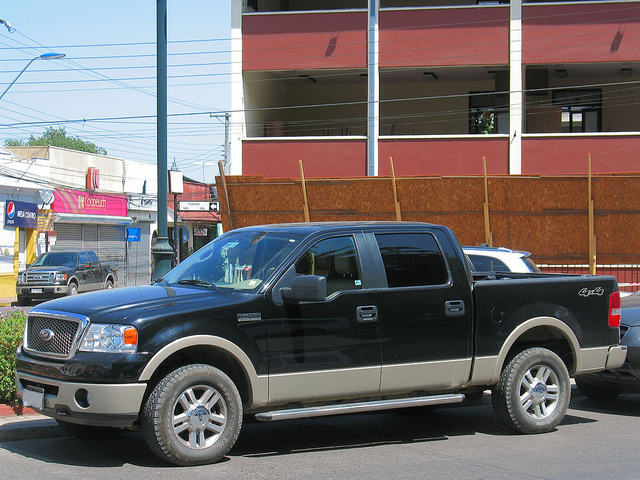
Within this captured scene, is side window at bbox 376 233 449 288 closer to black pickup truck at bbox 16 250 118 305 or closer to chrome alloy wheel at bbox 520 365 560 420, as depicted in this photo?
chrome alloy wheel at bbox 520 365 560 420

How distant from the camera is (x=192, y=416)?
611cm

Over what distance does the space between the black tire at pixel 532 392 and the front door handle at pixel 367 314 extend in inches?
61.0

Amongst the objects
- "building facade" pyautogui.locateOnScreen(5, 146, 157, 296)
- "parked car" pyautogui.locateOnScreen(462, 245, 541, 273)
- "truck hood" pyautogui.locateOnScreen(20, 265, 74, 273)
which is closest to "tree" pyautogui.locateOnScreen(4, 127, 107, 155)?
"building facade" pyautogui.locateOnScreen(5, 146, 157, 296)

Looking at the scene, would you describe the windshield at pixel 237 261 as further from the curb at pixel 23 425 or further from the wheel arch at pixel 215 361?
the curb at pixel 23 425

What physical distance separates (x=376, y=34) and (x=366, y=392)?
59.7ft

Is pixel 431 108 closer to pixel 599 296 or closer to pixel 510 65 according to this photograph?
pixel 510 65

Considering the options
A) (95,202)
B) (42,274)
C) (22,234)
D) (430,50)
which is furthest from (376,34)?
(95,202)

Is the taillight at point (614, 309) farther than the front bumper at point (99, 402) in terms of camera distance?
Answer: Yes

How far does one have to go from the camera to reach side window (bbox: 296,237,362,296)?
22.5 ft

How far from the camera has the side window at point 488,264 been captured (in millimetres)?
10742

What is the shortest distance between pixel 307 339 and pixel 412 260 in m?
1.35

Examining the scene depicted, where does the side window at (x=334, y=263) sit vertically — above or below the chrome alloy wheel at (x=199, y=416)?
above

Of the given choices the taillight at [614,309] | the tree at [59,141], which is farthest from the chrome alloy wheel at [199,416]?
the tree at [59,141]

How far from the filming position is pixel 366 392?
683cm
